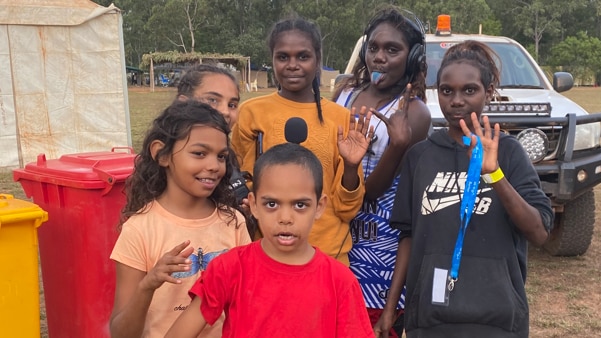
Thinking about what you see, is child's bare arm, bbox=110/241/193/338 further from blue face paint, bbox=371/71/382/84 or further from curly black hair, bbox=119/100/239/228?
blue face paint, bbox=371/71/382/84

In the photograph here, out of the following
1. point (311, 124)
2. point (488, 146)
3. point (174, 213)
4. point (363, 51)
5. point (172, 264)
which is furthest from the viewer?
point (363, 51)

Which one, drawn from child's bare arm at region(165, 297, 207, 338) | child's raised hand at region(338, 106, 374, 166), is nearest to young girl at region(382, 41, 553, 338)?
child's raised hand at region(338, 106, 374, 166)

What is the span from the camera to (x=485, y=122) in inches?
80.6

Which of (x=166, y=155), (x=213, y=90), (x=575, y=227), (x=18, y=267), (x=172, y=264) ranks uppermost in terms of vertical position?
(x=213, y=90)

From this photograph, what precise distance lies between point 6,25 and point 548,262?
333 inches

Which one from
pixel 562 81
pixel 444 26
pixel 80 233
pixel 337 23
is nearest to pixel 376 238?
pixel 80 233

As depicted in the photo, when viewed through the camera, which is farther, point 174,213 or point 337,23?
point 337,23

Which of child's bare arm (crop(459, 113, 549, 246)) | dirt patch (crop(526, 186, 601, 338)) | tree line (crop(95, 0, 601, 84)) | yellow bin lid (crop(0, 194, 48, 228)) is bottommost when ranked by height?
dirt patch (crop(526, 186, 601, 338))

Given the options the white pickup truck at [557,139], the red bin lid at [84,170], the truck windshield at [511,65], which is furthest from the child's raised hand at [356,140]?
the truck windshield at [511,65]

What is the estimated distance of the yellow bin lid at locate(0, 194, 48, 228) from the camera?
8.70 ft

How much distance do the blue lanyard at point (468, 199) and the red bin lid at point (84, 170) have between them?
163 centimetres

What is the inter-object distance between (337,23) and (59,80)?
45226mm

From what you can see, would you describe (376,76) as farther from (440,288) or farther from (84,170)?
(84,170)

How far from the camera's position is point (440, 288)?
85.7 inches
